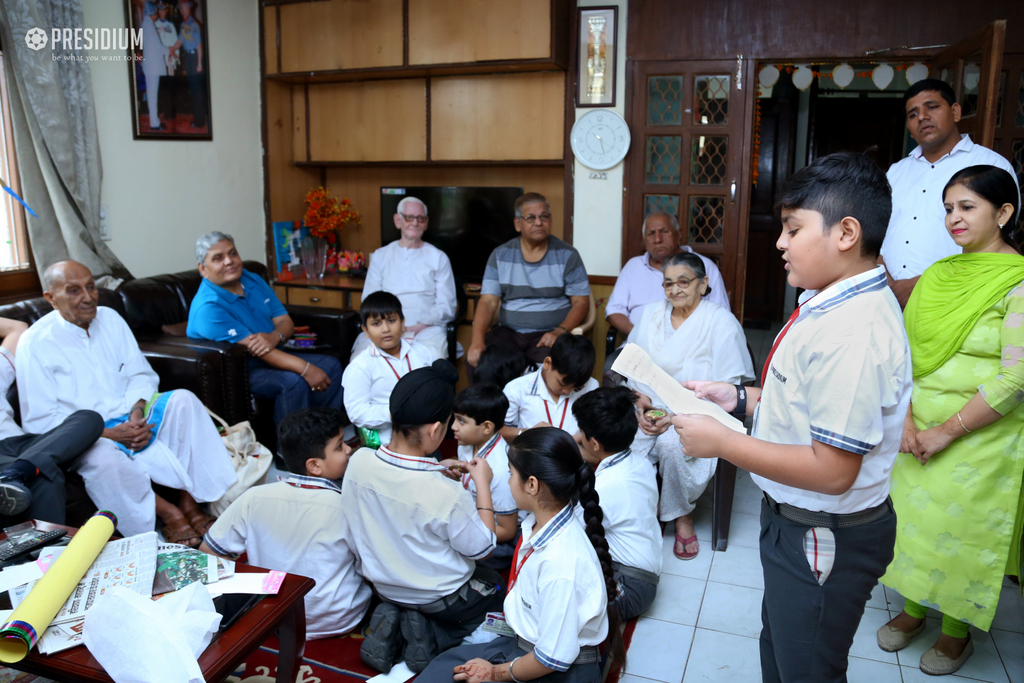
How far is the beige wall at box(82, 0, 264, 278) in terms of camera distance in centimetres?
393

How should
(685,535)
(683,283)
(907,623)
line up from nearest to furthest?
(907,623) → (685,535) → (683,283)

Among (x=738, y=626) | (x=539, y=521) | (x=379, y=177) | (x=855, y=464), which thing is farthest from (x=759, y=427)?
(x=379, y=177)

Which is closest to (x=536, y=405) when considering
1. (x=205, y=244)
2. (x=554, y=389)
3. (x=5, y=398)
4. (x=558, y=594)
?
(x=554, y=389)

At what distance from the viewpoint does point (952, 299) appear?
6.86ft

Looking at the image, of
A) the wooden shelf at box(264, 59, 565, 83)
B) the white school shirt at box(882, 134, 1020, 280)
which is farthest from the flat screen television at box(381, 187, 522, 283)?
the white school shirt at box(882, 134, 1020, 280)

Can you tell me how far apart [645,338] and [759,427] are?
1.78 metres

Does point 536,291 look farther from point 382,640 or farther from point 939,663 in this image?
point 939,663

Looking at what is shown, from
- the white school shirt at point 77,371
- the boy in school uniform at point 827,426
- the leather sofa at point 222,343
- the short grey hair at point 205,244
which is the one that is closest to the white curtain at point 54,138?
the leather sofa at point 222,343

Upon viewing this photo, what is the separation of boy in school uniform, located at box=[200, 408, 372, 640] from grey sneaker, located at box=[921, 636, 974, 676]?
5.54ft

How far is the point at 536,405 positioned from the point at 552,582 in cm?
136

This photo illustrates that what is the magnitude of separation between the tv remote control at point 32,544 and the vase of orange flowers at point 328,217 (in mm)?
3434

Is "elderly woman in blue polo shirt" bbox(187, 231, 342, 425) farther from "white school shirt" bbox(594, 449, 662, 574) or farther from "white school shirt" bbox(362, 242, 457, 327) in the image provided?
"white school shirt" bbox(594, 449, 662, 574)

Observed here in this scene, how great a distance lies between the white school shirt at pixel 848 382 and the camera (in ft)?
3.86

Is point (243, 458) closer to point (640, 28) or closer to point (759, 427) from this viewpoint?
point (759, 427)
